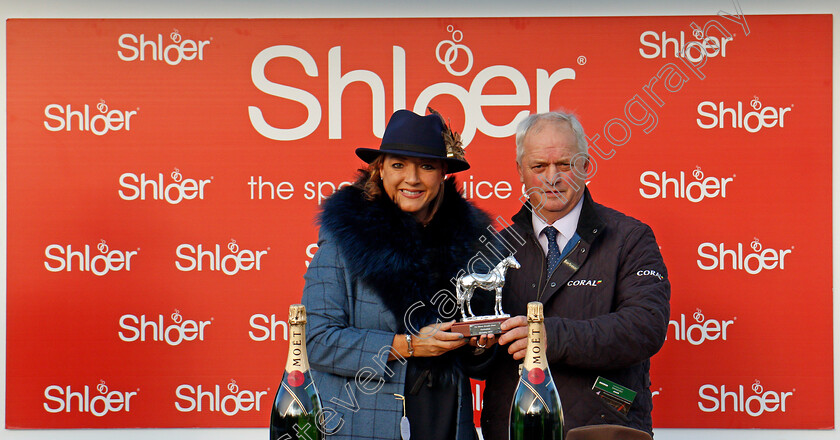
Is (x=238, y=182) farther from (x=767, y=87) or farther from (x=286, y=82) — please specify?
(x=767, y=87)

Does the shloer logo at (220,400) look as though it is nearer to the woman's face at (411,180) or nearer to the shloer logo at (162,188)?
the shloer logo at (162,188)

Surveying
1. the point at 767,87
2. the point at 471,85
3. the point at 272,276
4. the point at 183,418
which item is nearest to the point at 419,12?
the point at 471,85

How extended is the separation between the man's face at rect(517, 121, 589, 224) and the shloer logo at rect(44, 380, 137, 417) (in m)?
2.27

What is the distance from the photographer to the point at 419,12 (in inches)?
140

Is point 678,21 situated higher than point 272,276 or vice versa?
point 678,21

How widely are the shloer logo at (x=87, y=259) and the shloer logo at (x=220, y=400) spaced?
656mm

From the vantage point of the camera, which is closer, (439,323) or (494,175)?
(439,323)

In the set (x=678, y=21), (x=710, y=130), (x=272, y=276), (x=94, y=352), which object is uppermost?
(x=678, y=21)

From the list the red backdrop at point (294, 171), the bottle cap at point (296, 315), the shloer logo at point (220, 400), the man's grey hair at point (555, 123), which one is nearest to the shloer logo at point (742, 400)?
the red backdrop at point (294, 171)

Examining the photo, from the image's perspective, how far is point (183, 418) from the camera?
11.8ft

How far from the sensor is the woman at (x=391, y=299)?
1940 mm

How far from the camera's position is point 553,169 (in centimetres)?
227

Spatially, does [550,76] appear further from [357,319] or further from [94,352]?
[94,352]

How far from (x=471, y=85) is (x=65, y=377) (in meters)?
2.31
